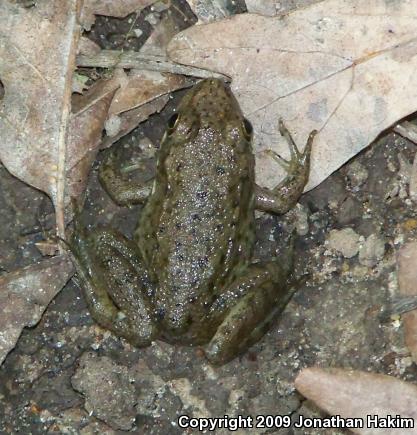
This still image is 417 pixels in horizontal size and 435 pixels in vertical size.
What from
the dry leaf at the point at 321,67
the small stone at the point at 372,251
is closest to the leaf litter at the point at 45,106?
the dry leaf at the point at 321,67

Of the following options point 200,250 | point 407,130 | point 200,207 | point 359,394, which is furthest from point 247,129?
point 359,394

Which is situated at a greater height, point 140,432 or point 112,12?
point 112,12

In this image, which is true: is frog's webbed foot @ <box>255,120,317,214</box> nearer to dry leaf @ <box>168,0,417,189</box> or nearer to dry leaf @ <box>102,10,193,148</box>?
dry leaf @ <box>168,0,417,189</box>

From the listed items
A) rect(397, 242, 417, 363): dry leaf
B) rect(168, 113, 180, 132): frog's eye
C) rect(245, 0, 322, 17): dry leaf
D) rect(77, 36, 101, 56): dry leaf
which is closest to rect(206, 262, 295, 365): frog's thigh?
rect(397, 242, 417, 363): dry leaf

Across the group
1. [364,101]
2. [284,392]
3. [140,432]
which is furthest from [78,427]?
[364,101]

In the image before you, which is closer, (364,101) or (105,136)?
(364,101)

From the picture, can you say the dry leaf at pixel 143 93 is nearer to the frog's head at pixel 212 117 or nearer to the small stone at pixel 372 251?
the frog's head at pixel 212 117

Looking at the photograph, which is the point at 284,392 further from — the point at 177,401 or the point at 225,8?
the point at 225,8
